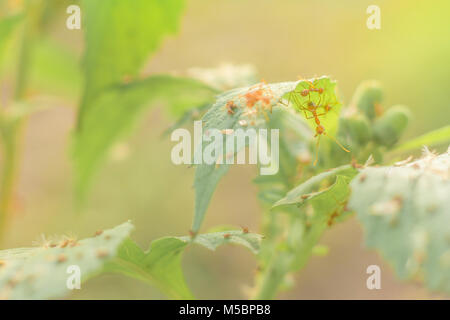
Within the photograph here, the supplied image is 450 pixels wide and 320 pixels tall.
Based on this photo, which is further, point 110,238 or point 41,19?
point 41,19

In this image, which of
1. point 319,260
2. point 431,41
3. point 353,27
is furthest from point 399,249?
point 353,27

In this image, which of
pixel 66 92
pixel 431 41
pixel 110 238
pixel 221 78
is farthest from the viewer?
pixel 431 41

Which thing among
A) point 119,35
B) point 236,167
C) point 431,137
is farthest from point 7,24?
point 236,167

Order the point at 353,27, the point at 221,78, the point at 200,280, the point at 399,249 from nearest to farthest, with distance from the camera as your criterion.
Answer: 1. the point at 399,249
2. the point at 221,78
3. the point at 200,280
4. the point at 353,27

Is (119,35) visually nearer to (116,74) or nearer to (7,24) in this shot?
(116,74)

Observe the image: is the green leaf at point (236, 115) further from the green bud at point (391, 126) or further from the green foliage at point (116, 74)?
the green foliage at point (116, 74)

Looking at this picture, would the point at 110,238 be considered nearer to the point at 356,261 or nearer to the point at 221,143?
the point at 221,143
